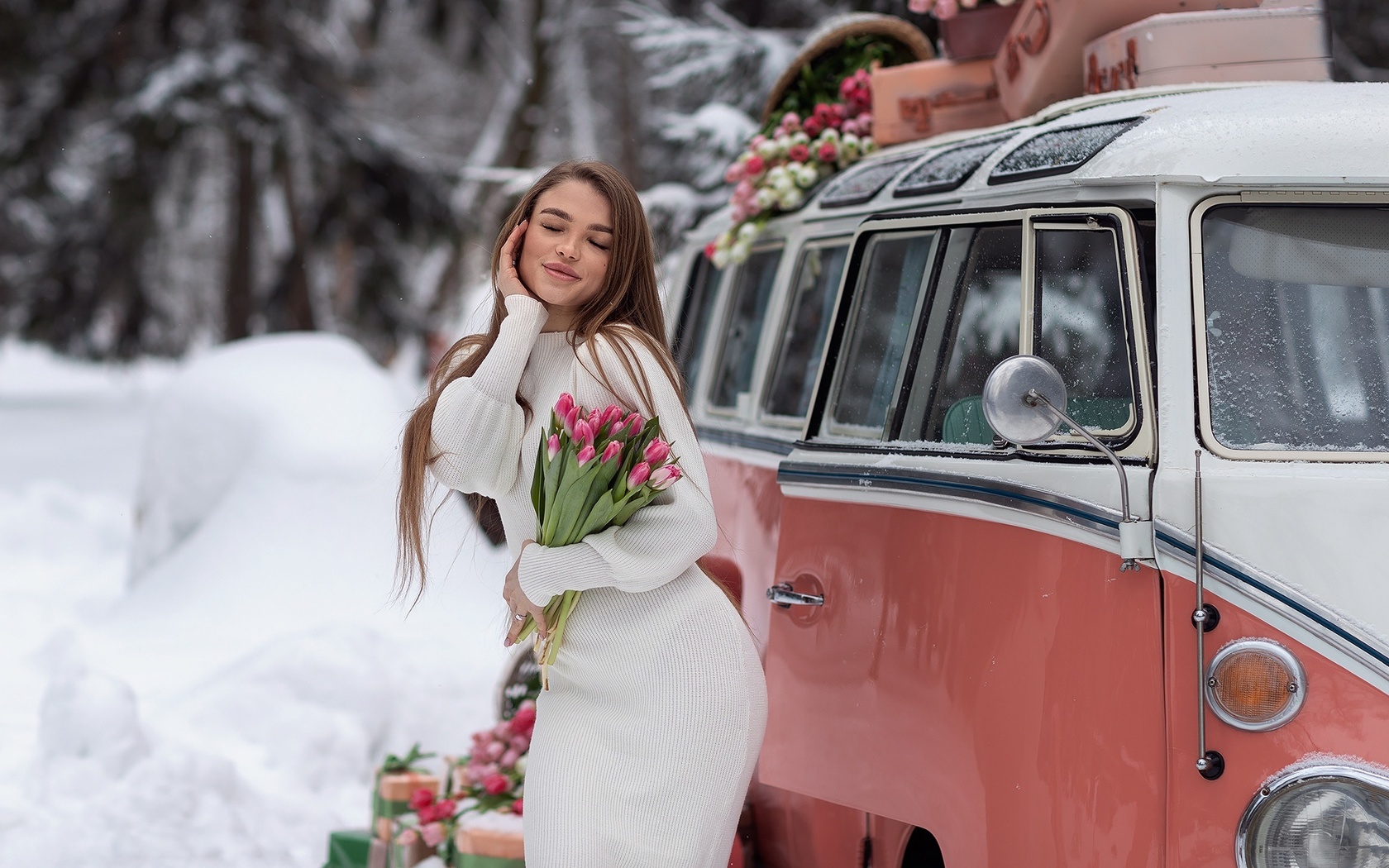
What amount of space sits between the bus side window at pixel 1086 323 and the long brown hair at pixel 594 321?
0.80 m

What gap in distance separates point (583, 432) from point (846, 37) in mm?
3172

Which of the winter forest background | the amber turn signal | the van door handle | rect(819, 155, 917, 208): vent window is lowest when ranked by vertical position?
the amber turn signal

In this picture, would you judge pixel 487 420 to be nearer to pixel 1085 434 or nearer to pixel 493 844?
pixel 1085 434

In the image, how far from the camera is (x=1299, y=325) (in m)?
3.01

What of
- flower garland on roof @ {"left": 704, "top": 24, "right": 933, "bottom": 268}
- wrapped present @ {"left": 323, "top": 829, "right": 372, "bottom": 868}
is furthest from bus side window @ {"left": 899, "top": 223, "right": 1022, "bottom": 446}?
wrapped present @ {"left": 323, "top": 829, "right": 372, "bottom": 868}

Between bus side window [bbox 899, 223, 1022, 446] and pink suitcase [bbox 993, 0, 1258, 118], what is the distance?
1010 mm

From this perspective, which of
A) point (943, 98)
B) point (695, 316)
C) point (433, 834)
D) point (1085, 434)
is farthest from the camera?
point (695, 316)

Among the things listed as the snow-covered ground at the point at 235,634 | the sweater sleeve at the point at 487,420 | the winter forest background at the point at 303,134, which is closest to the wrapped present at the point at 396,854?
the snow-covered ground at the point at 235,634

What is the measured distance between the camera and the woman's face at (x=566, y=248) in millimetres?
3180

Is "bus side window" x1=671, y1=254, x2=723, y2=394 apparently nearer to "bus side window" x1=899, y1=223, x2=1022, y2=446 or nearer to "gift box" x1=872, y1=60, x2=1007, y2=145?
"gift box" x1=872, y1=60, x2=1007, y2=145

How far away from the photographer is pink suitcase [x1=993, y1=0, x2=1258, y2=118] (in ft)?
13.5

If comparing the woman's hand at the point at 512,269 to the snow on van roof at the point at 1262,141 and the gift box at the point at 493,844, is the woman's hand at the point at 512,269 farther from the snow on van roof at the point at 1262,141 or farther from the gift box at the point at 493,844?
the gift box at the point at 493,844

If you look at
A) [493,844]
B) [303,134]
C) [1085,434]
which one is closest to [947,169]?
[1085,434]

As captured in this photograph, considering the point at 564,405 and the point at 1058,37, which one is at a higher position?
the point at 1058,37
